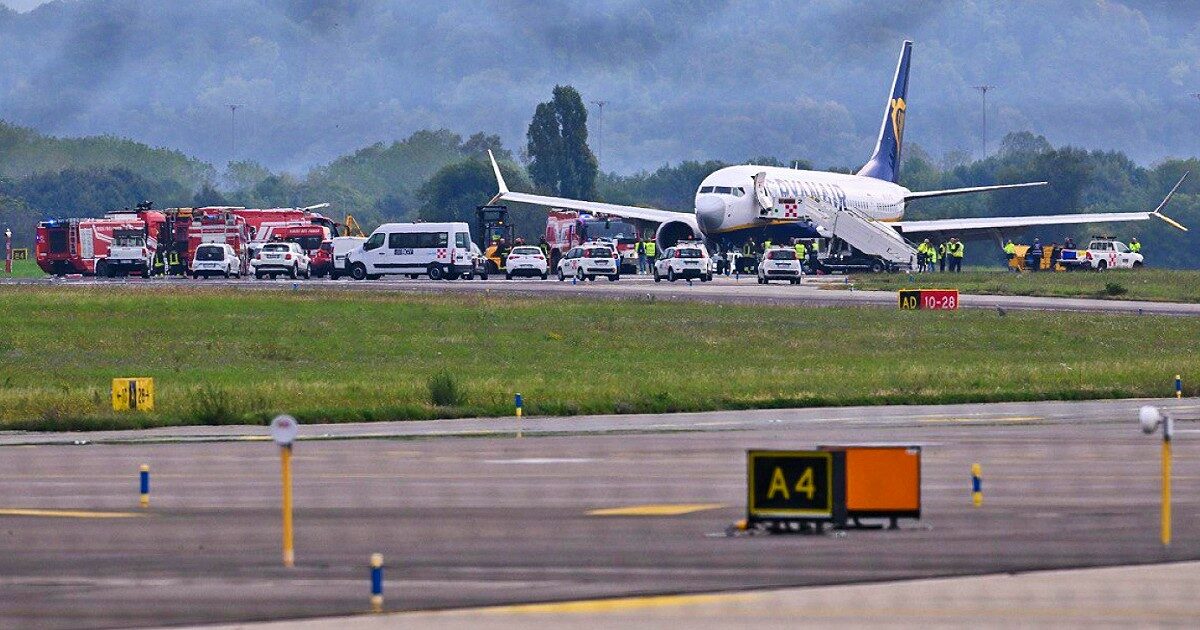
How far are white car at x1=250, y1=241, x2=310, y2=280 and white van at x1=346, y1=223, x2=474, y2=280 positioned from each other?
448cm

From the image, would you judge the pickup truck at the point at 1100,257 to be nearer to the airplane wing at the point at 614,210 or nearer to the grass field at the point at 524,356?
the airplane wing at the point at 614,210

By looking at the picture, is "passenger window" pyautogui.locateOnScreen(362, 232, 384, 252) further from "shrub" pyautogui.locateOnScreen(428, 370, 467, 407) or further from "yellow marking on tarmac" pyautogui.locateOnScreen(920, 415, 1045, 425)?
"yellow marking on tarmac" pyautogui.locateOnScreen(920, 415, 1045, 425)

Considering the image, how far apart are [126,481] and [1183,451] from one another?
14.7 m

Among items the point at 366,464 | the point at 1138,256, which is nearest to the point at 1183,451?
the point at 366,464

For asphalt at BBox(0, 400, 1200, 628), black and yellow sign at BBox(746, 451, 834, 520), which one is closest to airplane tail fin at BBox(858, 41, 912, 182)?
asphalt at BBox(0, 400, 1200, 628)

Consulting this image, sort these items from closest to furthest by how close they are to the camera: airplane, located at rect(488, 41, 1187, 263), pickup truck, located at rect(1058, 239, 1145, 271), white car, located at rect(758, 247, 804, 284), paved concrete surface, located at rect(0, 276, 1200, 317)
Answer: paved concrete surface, located at rect(0, 276, 1200, 317)
white car, located at rect(758, 247, 804, 284)
airplane, located at rect(488, 41, 1187, 263)
pickup truck, located at rect(1058, 239, 1145, 271)

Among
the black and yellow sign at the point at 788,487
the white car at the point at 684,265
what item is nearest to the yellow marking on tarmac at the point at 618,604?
the black and yellow sign at the point at 788,487

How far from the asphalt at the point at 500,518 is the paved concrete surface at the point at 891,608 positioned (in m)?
0.39

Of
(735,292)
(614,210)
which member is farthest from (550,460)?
(614,210)

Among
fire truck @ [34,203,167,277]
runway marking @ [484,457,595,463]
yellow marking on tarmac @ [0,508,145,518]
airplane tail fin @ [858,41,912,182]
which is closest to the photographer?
yellow marking on tarmac @ [0,508,145,518]

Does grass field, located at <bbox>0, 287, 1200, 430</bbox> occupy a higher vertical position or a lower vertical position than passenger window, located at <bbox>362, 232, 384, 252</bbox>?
lower

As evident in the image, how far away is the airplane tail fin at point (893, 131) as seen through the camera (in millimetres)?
131750

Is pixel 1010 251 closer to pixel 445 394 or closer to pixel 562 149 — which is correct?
pixel 562 149

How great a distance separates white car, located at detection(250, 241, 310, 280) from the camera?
9394 centimetres
